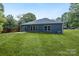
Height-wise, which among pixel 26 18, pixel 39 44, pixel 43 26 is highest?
pixel 26 18

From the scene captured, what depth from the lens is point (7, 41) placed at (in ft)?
13.4

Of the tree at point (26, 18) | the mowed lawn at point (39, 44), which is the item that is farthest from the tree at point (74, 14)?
the tree at point (26, 18)

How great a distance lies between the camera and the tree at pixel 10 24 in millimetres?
4078

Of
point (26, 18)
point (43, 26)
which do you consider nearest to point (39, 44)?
point (43, 26)

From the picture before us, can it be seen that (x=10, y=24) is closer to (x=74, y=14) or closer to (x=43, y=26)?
(x=43, y=26)

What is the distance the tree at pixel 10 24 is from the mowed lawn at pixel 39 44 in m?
0.07

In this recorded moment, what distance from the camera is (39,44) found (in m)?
4.04

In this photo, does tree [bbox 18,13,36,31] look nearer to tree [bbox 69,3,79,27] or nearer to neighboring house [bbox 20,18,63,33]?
neighboring house [bbox 20,18,63,33]

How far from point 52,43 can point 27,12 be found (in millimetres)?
532

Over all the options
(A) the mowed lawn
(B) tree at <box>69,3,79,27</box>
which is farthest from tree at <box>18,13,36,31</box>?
(B) tree at <box>69,3,79,27</box>

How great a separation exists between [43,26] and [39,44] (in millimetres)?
264

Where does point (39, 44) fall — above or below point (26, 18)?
below

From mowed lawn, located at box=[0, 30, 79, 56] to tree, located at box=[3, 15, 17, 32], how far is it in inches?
2.8

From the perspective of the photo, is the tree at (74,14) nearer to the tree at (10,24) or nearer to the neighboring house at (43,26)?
the neighboring house at (43,26)
